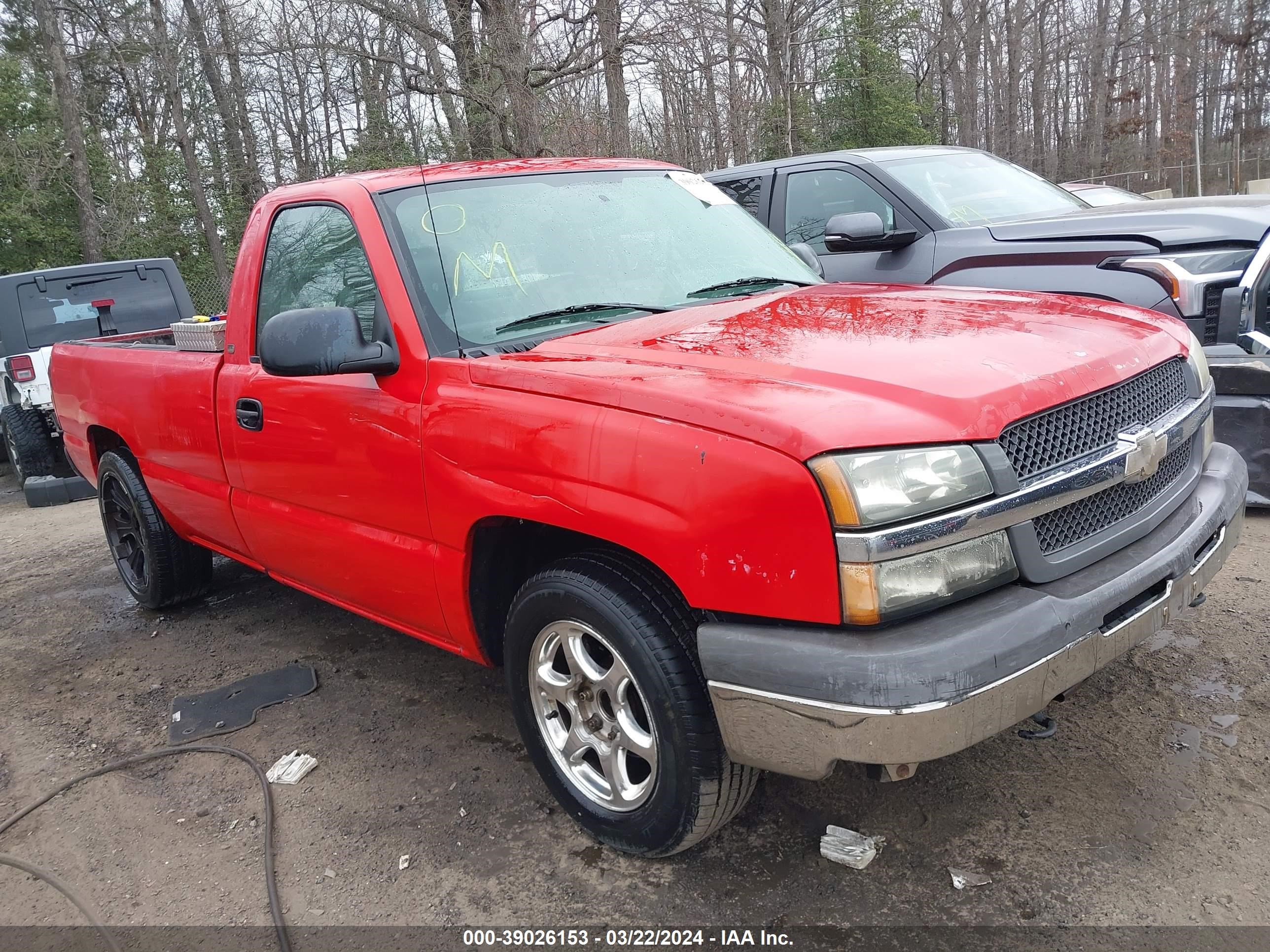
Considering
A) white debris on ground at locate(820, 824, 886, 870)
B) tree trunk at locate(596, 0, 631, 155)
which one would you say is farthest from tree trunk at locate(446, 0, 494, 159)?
white debris on ground at locate(820, 824, 886, 870)

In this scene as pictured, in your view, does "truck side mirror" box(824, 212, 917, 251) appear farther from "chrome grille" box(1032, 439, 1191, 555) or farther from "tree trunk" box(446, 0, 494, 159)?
"tree trunk" box(446, 0, 494, 159)

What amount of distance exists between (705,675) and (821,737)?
0.29 metres

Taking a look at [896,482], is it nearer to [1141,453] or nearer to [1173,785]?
[1141,453]

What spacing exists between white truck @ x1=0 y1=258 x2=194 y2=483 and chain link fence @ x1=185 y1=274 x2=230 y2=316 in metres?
8.72

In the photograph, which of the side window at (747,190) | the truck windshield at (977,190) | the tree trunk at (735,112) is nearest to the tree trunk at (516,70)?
the tree trunk at (735,112)

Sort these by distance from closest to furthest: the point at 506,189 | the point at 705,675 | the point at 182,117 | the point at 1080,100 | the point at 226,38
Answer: the point at 705,675 < the point at 506,189 < the point at 226,38 < the point at 182,117 < the point at 1080,100

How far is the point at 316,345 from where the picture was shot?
9.49 feet

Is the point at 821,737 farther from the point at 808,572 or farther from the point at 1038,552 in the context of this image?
the point at 1038,552

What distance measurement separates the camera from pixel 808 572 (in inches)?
83.1

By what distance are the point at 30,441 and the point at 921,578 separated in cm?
940

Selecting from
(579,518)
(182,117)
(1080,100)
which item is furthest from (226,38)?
(1080,100)

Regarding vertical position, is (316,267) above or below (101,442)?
above

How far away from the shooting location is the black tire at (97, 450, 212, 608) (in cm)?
496

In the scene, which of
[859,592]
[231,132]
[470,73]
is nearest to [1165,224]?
[859,592]
